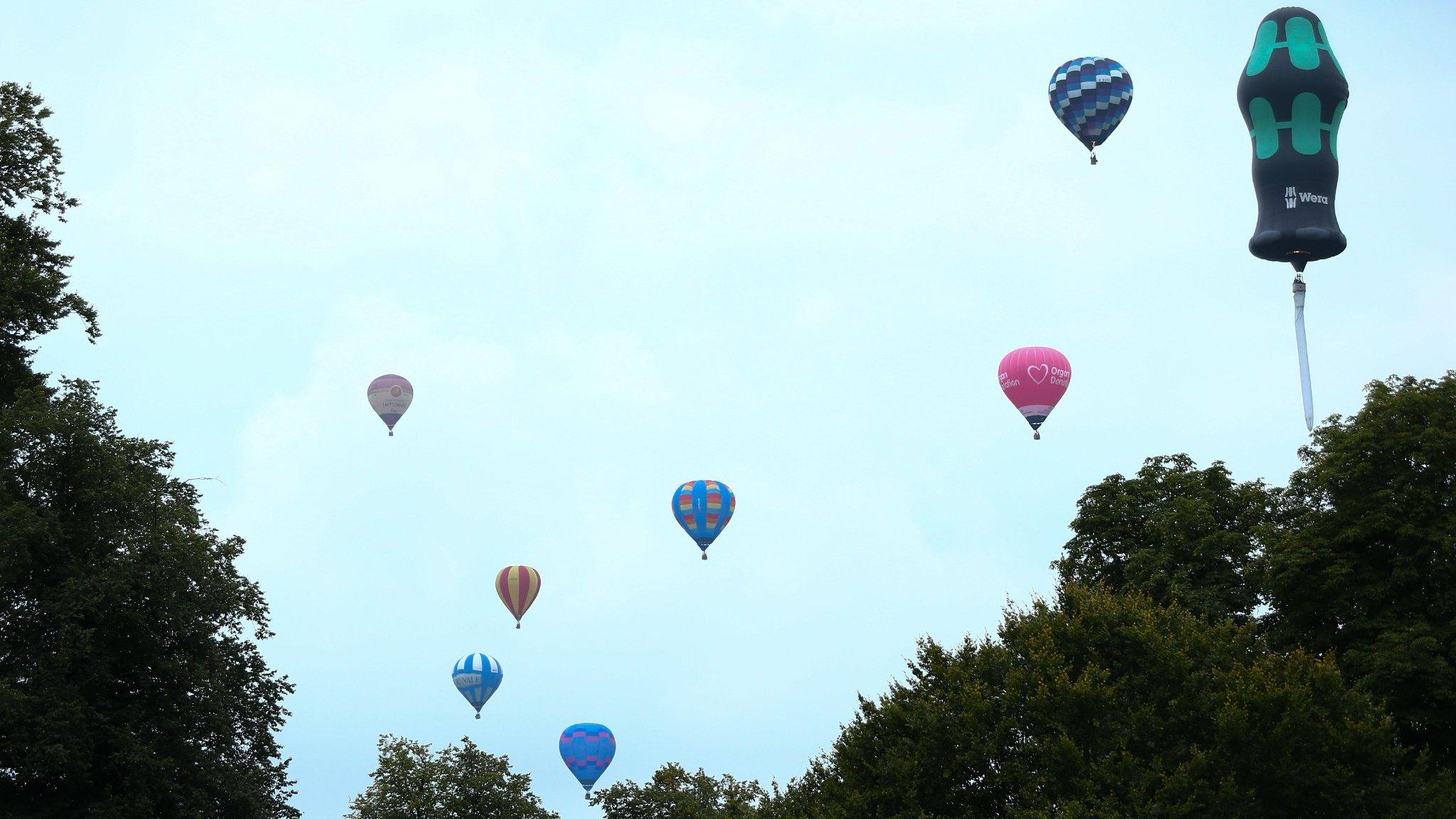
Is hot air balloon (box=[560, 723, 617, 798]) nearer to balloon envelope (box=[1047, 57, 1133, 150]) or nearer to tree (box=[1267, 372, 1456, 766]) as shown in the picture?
balloon envelope (box=[1047, 57, 1133, 150])

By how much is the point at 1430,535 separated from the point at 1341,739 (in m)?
12.1

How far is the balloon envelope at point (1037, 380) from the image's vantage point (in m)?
72.8

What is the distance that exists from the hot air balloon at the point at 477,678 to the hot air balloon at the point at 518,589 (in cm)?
372

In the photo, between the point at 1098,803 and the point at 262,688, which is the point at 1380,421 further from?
the point at 262,688

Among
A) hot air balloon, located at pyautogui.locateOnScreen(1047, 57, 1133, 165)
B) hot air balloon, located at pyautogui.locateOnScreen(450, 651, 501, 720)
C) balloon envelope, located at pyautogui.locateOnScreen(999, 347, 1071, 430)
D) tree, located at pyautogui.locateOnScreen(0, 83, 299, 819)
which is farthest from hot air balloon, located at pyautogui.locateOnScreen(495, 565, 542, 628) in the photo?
tree, located at pyautogui.locateOnScreen(0, 83, 299, 819)

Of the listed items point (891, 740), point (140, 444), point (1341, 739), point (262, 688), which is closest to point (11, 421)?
point (140, 444)

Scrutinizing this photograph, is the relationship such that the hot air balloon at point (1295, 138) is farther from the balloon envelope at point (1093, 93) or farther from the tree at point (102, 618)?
the tree at point (102, 618)

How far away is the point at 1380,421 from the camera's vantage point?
48.8 metres

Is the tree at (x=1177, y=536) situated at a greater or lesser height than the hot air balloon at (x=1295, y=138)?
lesser

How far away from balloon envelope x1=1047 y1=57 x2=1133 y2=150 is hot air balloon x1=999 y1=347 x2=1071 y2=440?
954 centimetres

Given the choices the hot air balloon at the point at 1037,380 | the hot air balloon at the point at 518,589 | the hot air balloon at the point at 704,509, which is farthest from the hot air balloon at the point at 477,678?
the hot air balloon at the point at 1037,380

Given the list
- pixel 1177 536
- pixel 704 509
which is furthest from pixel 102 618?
pixel 704 509

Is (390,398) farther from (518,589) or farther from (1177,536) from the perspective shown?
Result: (1177,536)

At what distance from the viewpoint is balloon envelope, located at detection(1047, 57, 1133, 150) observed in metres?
70.8
